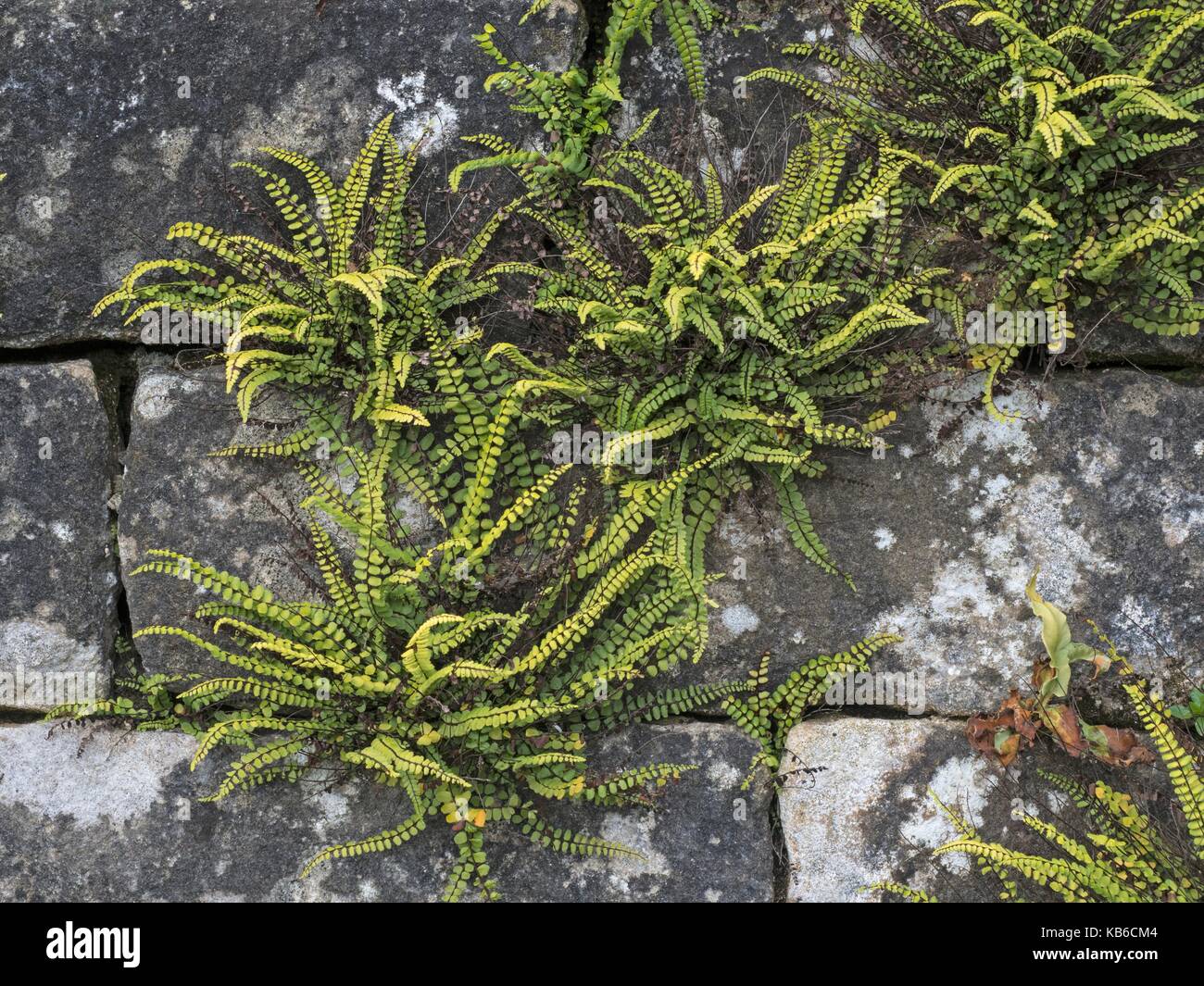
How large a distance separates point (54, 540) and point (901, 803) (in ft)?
11.6

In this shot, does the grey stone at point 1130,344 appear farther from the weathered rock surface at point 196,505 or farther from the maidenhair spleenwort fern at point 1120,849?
the weathered rock surface at point 196,505

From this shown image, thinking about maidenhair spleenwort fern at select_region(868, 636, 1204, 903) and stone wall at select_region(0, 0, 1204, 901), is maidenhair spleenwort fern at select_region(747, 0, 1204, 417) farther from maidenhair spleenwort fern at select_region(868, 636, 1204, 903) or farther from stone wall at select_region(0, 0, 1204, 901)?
maidenhair spleenwort fern at select_region(868, 636, 1204, 903)

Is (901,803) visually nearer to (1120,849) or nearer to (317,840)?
(1120,849)

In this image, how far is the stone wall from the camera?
14.1 feet

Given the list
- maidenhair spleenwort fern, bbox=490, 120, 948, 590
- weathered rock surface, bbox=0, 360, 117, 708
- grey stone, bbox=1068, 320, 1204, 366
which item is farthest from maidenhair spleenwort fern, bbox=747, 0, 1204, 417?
weathered rock surface, bbox=0, 360, 117, 708

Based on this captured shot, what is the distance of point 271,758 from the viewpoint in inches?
162

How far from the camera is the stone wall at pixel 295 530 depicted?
14.1 ft

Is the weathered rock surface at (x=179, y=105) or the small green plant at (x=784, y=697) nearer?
the small green plant at (x=784, y=697)

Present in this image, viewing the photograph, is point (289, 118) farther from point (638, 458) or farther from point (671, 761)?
point (671, 761)

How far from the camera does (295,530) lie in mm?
4391

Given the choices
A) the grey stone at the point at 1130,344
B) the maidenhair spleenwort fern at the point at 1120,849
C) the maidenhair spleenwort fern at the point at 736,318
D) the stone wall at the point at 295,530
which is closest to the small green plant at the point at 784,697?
the stone wall at the point at 295,530

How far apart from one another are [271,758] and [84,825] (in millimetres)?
928

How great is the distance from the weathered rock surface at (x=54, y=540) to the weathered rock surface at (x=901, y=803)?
2.87m
